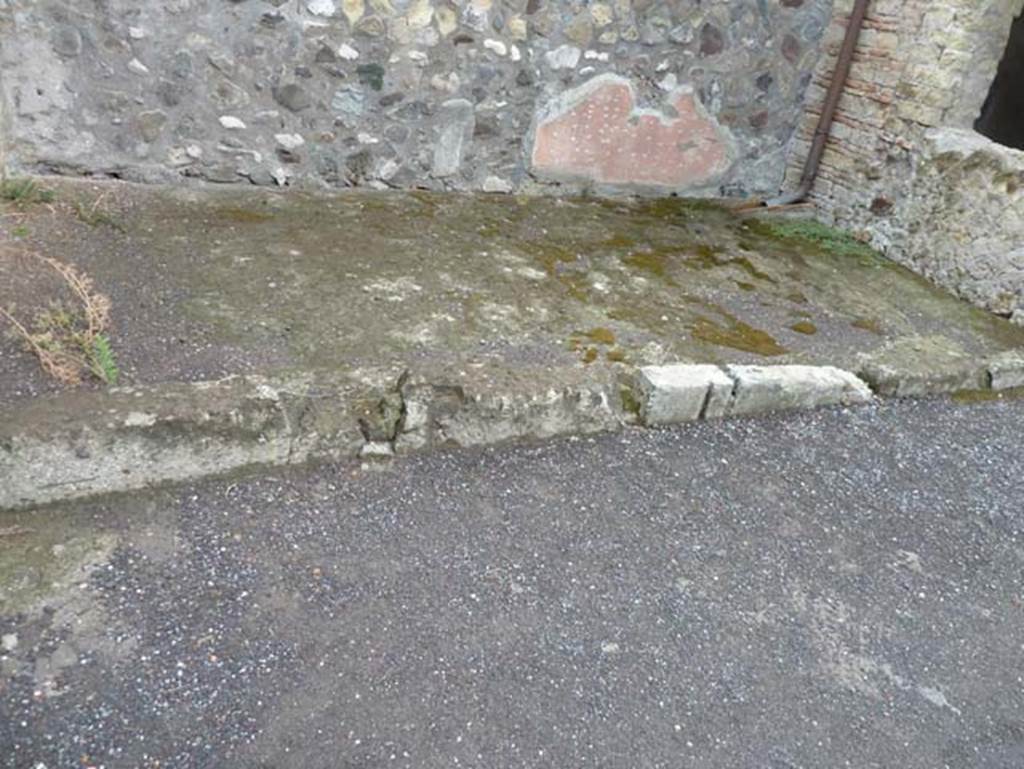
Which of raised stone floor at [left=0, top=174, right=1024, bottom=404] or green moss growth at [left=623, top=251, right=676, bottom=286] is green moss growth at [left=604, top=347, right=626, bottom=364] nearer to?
raised stone floor at [left=0, top=174, right=1024, bottom=404]

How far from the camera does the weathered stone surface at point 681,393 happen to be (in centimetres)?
306

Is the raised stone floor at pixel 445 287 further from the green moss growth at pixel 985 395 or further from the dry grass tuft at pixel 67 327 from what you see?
the green moss growth at pixel 985 395

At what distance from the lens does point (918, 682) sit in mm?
2227

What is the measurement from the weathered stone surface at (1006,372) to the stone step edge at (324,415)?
0.91 meters

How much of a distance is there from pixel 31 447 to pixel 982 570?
2.98 meters

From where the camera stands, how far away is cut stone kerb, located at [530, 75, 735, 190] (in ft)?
15.8

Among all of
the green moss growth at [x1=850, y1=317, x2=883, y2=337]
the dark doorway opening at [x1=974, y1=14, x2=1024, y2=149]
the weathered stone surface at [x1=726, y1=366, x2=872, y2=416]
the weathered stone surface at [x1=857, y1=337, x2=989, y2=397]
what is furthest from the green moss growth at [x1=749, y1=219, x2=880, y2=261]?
the dark doorway opening at [x1=974, y1=14, x2=1024, y2=149]

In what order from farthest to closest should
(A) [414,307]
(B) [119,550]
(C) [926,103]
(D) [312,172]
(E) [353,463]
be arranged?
(C) [926,103], (D) [312,172], (A) [414,307], (E) [353,463], (B) [119,550]

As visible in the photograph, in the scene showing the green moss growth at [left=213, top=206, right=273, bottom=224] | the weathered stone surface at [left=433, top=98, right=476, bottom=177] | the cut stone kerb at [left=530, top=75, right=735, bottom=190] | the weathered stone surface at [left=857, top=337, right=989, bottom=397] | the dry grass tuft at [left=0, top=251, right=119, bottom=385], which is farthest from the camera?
the cut stone kerb at [left=530, top=75, right=735, bottom=190]

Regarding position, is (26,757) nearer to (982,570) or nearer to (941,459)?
(982,570)

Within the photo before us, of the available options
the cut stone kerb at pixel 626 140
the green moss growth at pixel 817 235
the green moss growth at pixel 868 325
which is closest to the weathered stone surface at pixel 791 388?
the green moss growth at pixel 868 325

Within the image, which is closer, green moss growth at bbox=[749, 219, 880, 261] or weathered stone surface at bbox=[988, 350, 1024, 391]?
weathered stone surface at bbox=[988, 350, 1024, 391]

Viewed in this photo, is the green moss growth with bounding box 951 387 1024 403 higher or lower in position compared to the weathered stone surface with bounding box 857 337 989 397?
lower

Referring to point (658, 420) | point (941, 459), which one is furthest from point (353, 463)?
point (941, 459)
